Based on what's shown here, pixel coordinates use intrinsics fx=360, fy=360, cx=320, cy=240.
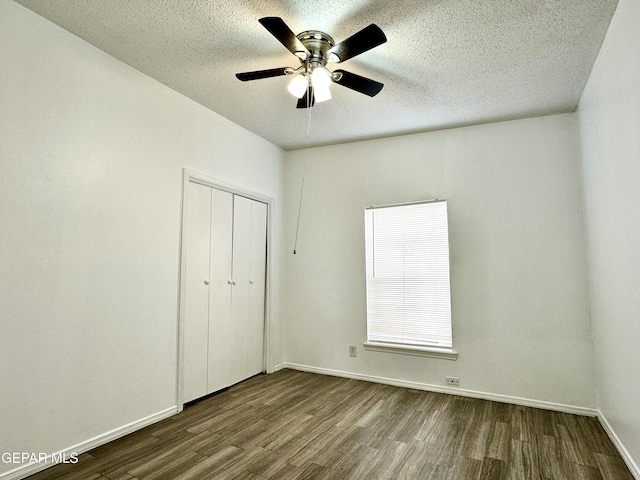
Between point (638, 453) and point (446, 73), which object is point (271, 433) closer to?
point (638, 453)

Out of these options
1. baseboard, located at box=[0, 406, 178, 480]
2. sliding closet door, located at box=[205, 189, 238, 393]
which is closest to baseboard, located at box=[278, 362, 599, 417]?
sliding closet door, located at box=[205, 189, 238, 393]

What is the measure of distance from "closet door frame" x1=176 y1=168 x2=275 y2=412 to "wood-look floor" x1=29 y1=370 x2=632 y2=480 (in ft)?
1.49

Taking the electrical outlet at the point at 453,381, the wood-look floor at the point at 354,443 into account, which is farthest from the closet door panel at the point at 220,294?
the electrical outlet at the point at 453,381

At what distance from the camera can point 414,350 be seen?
146 inches

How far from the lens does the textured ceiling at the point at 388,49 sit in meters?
2.07

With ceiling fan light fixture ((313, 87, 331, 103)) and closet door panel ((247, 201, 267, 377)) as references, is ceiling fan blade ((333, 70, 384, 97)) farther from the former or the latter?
closet door panel ((247, 201, 267, 377))

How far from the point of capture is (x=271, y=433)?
2.66 meters

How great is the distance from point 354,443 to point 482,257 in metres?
2.11

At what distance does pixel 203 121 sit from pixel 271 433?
2737 millimetres

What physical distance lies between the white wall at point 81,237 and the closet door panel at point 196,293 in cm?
17

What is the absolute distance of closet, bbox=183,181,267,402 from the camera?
323 centimetres

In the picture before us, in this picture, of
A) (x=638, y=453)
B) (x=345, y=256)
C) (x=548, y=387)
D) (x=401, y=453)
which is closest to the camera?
(x=638, y=453)

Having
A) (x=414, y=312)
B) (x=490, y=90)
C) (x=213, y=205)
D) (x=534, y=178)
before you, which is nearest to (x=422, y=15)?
(x=490, y=90)

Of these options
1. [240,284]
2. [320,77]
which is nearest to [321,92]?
[320,77]
